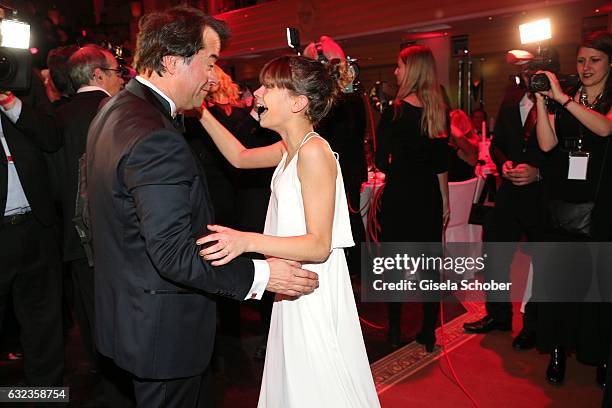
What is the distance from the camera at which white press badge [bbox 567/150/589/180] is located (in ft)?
10.2

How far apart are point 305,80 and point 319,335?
0.97 meters

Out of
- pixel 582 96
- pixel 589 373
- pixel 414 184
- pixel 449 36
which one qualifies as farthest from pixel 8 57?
pixel 449 36

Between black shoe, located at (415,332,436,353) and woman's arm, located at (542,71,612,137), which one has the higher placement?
woman's arm, located at (542,71,612,137)

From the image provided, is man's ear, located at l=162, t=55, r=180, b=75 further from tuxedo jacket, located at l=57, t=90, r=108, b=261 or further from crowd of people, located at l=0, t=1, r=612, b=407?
tuxedo jacket, located at l=57, t=90, r=108, b=261

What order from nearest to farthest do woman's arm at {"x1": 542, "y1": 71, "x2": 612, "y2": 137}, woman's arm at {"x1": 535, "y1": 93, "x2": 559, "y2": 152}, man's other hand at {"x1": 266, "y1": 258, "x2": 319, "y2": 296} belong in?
man's other hand at {"x1": 266, "y1": 258, "x2": 319, "y2": 296}, woman's arm at {"x1": 542, "y1": 71, "x2": 612, "y2": 137}, woman's arm at {"x1": 535, "y1": 93, "x2": 559, "y2": 152}

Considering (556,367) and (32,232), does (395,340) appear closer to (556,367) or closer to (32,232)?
(556,367)

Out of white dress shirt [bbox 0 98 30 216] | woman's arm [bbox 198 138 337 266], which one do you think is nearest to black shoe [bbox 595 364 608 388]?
woman's arm [bbox 198 138 337 266]

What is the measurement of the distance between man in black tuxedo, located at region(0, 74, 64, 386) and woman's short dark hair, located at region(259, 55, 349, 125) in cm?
134

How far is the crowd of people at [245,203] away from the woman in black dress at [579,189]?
12 millimetres

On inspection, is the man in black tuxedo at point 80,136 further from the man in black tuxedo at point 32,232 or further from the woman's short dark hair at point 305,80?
the woman's short dark hair at point 305,80

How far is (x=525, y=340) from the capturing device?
12.2 feet

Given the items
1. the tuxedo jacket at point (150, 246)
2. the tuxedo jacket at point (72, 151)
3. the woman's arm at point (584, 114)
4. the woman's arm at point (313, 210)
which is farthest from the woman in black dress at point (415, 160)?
the tuxedo jacket at point (150, 246)

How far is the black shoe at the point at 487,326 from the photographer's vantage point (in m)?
3.99

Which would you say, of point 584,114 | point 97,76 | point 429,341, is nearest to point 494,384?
point 429,341
